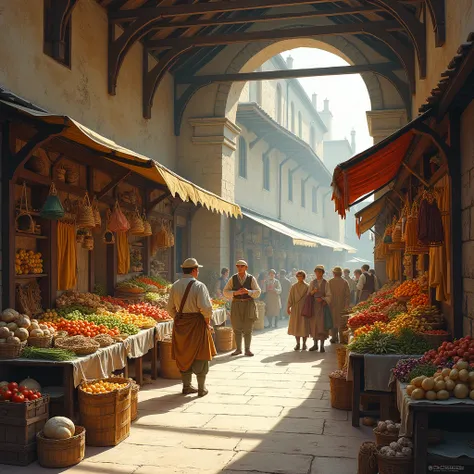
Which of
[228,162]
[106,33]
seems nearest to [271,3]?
[106,33]

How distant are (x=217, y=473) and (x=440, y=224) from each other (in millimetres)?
3283

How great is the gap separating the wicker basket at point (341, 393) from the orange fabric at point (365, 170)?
2.04 m

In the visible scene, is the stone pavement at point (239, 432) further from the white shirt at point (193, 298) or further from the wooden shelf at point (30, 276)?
the wooden shelf at point (30, 276)

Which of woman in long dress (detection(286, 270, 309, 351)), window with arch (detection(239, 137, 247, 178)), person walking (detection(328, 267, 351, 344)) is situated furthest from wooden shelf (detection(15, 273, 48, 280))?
window with arch (detection(239, 137, 247, 178))

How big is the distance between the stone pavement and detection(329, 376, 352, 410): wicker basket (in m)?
0.11

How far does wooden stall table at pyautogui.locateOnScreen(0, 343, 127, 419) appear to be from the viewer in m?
5.92

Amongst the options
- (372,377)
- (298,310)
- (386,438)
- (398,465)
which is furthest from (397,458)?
(298,310)

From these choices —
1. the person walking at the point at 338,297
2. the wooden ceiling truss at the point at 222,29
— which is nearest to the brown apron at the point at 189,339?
the wooden ceiling truss at the point at 222,29

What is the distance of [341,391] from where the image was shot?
721cm

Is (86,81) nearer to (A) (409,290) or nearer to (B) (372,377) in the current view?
(A) (409,290)

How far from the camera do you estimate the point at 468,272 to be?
580cm

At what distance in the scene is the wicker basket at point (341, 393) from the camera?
7191mm

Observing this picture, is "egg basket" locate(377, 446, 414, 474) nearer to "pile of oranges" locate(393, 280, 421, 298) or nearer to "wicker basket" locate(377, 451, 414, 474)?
"wicker basket" locate(377, 451, 414, 474)

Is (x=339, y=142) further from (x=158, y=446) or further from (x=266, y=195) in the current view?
(x=158, y=446)
